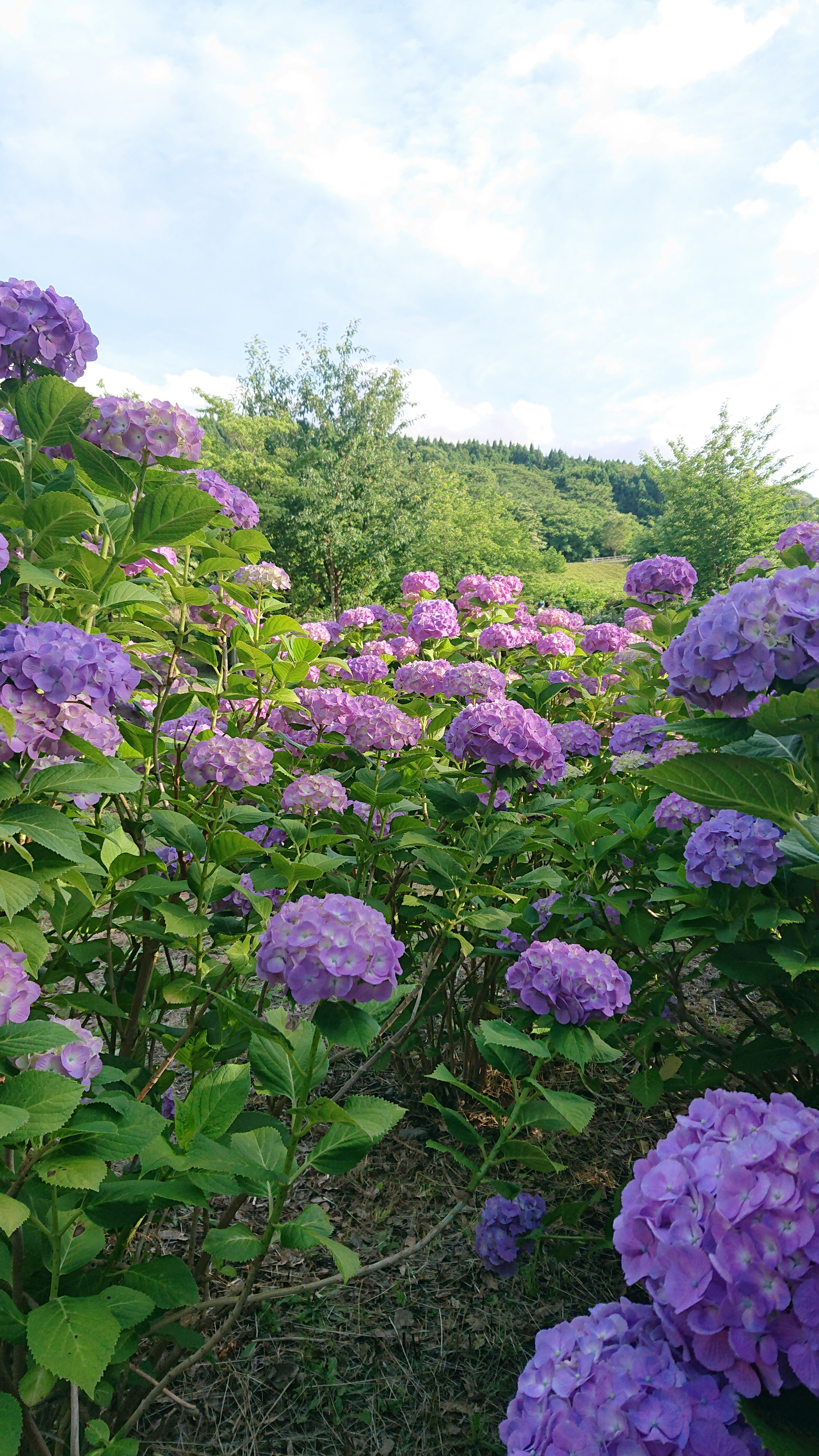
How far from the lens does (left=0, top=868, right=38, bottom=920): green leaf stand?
3.62 feet

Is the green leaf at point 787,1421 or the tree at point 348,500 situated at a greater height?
the tree at point 348,500

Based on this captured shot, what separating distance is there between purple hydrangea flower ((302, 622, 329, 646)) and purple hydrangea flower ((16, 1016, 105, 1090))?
2194 millimetres

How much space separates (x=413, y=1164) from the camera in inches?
104

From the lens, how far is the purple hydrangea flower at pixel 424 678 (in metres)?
2.86

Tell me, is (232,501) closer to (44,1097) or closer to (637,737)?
(637,737)

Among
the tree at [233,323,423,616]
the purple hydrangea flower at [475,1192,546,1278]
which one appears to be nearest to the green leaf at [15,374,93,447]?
the purple hydrangea flower at [475,1192,546,1278]

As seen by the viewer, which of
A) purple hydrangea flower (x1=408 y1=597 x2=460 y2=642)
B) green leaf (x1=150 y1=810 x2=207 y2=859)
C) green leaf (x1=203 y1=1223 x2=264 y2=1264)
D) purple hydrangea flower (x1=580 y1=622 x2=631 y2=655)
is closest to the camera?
green leaf (x1=203 y1=1223 x2=264 y2=1264)

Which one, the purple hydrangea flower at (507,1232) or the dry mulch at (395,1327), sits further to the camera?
the purple hydrangea flower at (507,1232)

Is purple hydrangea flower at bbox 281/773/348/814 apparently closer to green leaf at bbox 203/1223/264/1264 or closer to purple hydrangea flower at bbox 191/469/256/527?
purple hydrangea flower at bbox 191/469/256/527

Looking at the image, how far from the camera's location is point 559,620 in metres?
4.34

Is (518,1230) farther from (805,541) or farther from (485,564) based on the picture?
(485,564)

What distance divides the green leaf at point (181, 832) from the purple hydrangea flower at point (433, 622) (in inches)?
84.6

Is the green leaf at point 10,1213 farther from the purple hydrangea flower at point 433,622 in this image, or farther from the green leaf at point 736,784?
the purple hydrangea flower at point 433,622

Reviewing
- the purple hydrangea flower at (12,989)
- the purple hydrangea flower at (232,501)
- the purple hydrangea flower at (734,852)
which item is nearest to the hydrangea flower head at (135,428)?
the purple hydrangea flower at (232,501)
